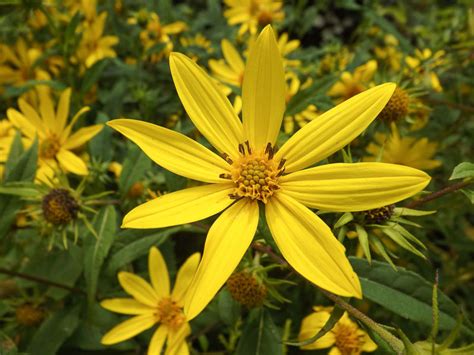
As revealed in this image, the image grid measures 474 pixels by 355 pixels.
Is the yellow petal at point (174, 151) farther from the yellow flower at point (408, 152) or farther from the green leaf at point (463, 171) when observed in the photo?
the yellow flower at point (408, 152)

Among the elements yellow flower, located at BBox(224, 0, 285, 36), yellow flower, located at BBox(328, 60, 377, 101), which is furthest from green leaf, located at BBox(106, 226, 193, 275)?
yellow flower, located at BBox(224, 0, 285, 36)

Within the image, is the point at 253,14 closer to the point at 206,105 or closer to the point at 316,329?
the point at 206,105

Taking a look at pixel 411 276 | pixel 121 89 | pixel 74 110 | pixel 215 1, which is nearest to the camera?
pixel 411 276

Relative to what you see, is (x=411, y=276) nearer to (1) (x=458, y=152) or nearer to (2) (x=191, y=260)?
(2) (x=191, y=260)

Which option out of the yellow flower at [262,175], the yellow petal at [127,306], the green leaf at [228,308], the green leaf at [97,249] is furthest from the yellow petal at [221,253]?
the yellow petal at [127,306]

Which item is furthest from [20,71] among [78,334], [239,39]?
[78,334]

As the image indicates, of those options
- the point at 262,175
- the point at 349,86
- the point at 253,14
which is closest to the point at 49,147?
the point at 262,175
